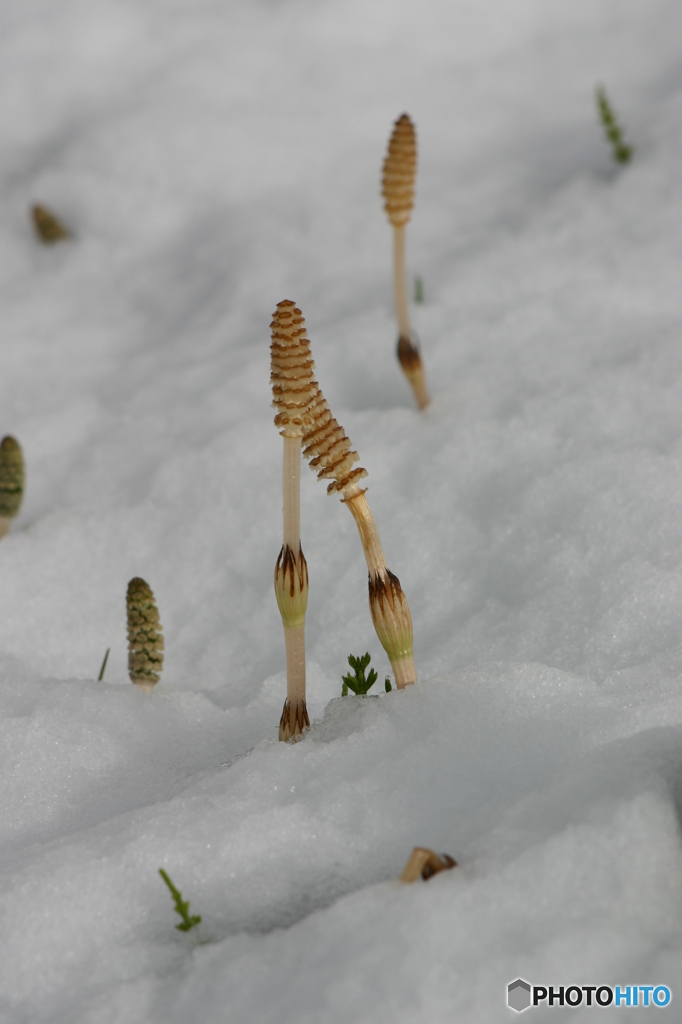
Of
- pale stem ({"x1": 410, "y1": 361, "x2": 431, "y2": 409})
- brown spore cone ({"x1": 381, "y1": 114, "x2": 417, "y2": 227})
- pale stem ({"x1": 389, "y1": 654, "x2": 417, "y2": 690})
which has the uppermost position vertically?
brown spore cone ({"x1": 381, "y1": 114, "x2": 417, "y2": 227})

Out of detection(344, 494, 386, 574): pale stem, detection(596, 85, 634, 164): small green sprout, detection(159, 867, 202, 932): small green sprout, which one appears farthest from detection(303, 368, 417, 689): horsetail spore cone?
detection(596, 85, 634, 164): small green sprout

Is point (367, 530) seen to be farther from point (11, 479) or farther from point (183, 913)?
point (11, 479)

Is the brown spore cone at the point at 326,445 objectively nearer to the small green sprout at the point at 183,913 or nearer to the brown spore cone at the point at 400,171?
the small green sprout at the point at 183,913

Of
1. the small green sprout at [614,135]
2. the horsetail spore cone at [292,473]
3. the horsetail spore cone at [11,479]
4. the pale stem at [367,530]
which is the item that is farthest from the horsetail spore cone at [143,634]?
the small green sprout at [614,135]

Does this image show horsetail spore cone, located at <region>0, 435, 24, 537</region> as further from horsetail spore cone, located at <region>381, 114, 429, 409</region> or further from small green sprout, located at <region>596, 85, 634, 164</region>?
small green sprout, located at <region>596, 85, 634, 164</region>

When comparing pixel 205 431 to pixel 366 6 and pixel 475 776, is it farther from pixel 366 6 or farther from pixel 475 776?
pixel 366 6

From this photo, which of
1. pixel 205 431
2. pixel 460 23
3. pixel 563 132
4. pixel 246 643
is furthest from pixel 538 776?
pixel 460 23
